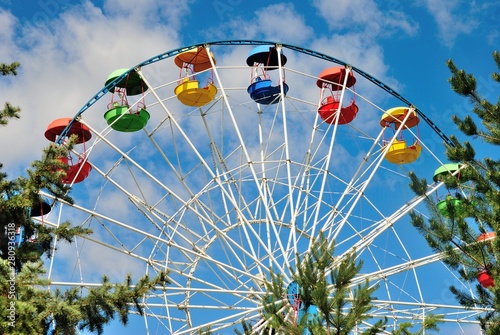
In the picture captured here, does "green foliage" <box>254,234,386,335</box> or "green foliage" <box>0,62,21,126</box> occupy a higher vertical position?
"green foliage" <box>0,62,21,126</box>

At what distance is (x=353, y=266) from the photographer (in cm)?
1085

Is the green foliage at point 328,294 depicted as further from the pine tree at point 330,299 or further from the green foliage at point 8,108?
the green foliage at point 8,108

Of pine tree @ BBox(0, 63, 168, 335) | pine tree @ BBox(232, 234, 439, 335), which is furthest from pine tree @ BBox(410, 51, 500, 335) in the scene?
pine tree @ BBox(0, 63, 168, 335)

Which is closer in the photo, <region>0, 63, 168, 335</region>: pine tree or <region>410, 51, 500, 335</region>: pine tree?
<region>0, 63, 168, 335</region>: pine tree

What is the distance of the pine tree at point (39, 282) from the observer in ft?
33.2

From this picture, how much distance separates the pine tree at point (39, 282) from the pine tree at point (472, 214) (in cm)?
514

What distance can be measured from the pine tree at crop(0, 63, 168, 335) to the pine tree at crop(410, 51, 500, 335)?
16.9ft

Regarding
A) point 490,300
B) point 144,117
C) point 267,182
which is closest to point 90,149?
point 144,117

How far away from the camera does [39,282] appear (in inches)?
409

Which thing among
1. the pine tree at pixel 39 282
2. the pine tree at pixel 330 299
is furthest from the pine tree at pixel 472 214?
the pine tree at pixel 39 282

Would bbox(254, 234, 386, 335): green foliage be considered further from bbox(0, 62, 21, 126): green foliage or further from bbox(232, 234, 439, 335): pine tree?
bbox(0, 62, 21, 126): green foliage

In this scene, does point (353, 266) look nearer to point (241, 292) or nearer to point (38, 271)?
point (38, 271)

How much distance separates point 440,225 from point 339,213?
20.5ft

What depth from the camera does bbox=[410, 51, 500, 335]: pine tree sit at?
1309cm
